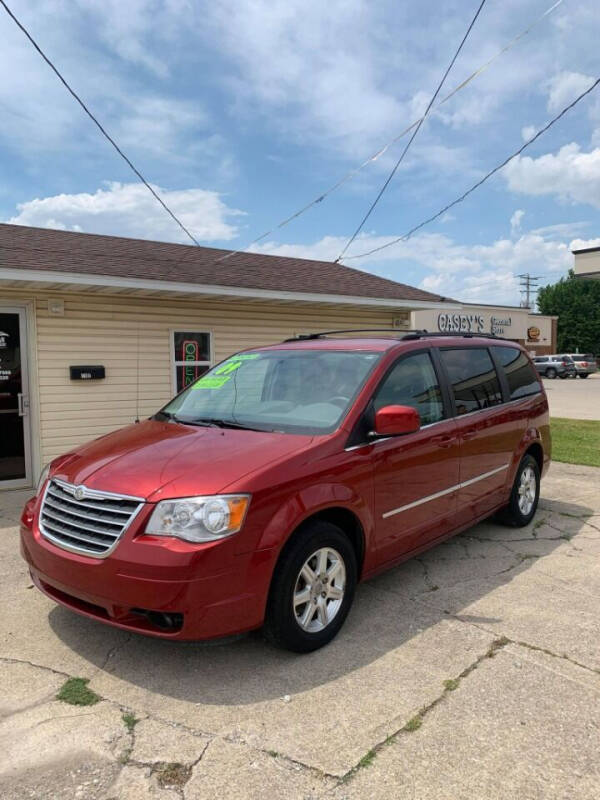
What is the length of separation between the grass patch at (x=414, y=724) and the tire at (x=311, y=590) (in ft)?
2.32

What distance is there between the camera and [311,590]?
317 cm

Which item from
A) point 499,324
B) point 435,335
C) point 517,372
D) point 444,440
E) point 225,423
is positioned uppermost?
point 499,324

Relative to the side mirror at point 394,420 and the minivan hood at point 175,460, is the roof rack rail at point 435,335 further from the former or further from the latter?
the minivan hood at point 175,460

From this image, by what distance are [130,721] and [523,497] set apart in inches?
163

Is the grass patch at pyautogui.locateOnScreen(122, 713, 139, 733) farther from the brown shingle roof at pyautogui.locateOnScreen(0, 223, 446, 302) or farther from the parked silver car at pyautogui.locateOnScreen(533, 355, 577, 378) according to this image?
the parked silver car at pyautogui.locateOnScreen(533, 355, 577, 378)

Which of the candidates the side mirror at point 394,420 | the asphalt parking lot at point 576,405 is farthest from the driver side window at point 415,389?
the asphalt parking lot at point 576,405

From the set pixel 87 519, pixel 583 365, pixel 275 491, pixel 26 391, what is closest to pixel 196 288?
pixel 26 391

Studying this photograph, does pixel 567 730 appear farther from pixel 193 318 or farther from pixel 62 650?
pixel 193 318

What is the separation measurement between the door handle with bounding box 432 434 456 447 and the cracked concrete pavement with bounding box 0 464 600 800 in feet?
3.30

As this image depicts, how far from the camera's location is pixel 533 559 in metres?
4.68

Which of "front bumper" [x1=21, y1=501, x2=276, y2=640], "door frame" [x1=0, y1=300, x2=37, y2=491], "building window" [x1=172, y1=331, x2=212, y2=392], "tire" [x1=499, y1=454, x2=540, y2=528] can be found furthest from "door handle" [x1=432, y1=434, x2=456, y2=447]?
"door frame" [x1=0, y1=300, x2=37, y2=491]

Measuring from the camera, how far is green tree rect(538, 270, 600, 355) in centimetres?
5700

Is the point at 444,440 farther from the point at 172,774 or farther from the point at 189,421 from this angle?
the point at 172,774

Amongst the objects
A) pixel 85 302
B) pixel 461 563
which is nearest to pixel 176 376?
pixel 85 302
